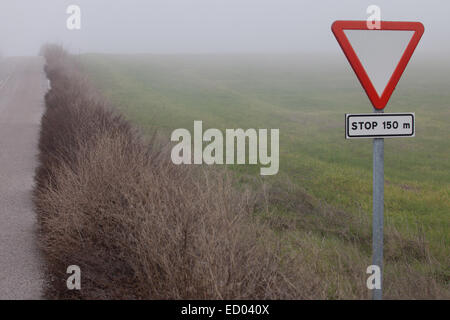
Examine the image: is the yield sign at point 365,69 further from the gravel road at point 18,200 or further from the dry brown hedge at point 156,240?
the gravel road at point 18,200

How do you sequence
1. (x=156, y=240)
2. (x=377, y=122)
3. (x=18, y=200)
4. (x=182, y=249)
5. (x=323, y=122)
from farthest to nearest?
(x=323, y=122) → (x=18, y=200) → (x=156, y=240) → (x=182, y=249) → (x=377, y=122)

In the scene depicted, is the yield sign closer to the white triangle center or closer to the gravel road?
the white triangle center

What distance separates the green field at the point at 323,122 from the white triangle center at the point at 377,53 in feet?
6.51

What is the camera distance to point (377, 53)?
12.0 ft

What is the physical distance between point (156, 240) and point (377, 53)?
2.19m

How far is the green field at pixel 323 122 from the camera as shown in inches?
373

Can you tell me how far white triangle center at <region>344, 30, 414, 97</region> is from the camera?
3.63 metres

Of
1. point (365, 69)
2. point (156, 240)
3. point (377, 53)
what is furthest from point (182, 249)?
point (377, 53)

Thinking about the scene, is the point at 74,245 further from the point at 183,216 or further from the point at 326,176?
the point at 326,176

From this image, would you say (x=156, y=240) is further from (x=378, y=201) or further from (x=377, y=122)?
(x=377, y=122)

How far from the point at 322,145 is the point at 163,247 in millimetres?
13636

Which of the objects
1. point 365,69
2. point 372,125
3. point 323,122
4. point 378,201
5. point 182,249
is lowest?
point 182,249

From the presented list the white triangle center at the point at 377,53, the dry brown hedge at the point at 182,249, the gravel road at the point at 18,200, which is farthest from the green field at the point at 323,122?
the gravel road at the point at 18,200

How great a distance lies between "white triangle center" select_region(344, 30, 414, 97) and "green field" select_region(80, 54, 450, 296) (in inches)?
78.2
